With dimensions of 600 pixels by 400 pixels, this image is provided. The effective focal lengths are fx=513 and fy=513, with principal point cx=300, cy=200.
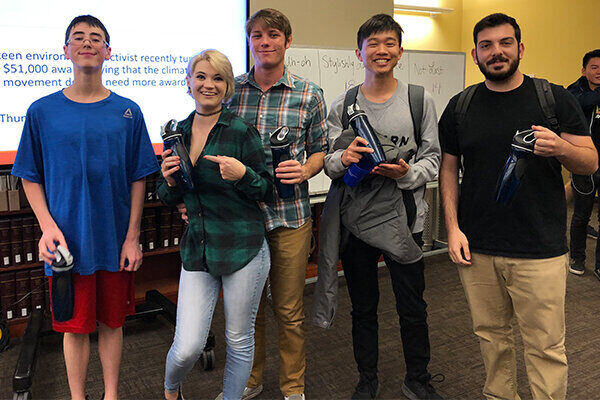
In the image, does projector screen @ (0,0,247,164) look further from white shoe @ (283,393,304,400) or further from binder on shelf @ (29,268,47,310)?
white shoe @ (283,393,304,400)

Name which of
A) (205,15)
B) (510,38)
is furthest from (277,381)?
(205,15)

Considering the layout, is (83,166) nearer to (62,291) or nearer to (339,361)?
(62,291)

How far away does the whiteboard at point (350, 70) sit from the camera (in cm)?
330

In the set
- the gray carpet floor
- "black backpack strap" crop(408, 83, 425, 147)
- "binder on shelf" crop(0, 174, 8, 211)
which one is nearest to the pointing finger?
"black backpack strap" crop(408, 83, 425, 147)

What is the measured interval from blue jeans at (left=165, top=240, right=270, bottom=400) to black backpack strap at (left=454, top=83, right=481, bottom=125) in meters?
0.80

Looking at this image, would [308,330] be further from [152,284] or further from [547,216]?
[547,216]

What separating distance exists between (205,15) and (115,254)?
71.3 inches

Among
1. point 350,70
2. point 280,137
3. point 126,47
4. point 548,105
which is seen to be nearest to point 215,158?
point 280,137

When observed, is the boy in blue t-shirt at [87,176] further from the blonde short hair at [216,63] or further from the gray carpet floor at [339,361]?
the gray carpet floor at [339,361]

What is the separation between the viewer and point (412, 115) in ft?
6.19

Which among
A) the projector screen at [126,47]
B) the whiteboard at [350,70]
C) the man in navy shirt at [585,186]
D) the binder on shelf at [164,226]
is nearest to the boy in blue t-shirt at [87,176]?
the projector screen at [126,47]

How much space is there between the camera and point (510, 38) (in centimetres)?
163

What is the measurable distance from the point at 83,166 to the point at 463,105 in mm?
1295

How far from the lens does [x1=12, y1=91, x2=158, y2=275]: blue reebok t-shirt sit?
5.55ft
